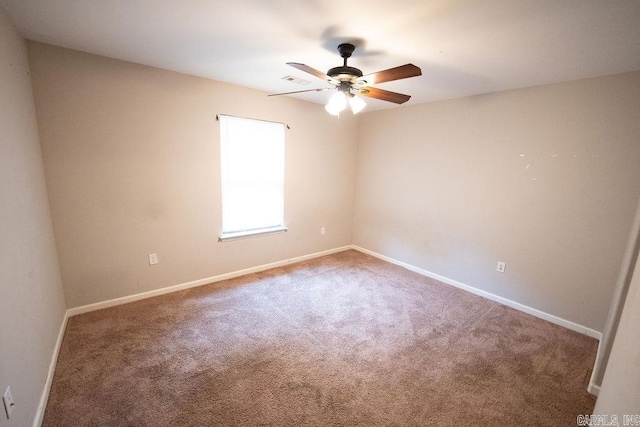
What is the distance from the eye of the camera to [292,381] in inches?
71.4

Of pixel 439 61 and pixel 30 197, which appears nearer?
pixel 30 197

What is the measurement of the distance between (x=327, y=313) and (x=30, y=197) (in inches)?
98.3

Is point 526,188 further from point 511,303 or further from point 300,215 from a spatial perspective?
point 300,215

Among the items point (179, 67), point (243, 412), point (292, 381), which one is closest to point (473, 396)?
point (292, 381)

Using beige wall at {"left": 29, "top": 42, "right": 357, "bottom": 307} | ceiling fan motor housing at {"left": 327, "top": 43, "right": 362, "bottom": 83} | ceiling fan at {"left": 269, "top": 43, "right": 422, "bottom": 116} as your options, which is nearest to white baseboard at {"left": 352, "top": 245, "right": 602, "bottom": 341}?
beige wall at {"left": 29, "top": 42, "right": 357, "bottom": 307}

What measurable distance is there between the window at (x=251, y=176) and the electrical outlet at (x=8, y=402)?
83.7 inches

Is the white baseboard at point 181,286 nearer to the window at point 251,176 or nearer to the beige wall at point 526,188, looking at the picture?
the window at point 251,176

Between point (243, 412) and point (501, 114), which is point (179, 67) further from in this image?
point (501, 114)

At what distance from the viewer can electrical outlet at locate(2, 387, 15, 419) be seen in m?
1.13

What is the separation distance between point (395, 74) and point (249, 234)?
2552 millimetres

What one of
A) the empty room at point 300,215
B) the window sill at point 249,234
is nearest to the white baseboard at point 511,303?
the empty room at point 300,215

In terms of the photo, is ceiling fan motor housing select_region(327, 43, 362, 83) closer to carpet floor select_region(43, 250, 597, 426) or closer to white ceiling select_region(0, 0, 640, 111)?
white ceiling select_region(0, 0, 640, 111)

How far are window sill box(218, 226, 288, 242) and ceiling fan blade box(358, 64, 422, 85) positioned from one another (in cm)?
234

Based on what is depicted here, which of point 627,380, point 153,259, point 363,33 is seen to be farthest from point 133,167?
point 627,380
